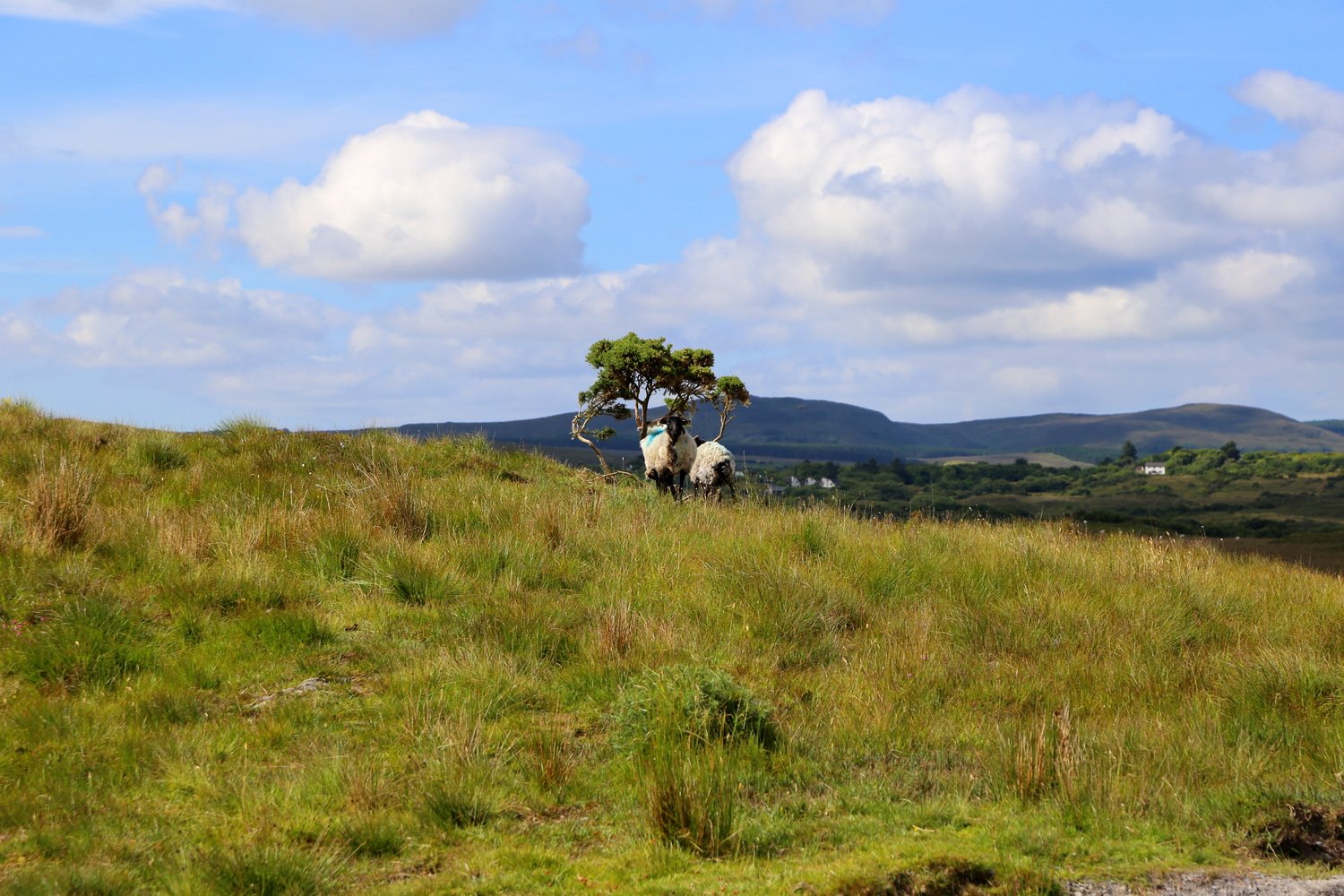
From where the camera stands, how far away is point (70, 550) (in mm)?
10391

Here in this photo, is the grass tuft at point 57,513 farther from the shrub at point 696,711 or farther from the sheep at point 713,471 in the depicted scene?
the sheep at point 713,471

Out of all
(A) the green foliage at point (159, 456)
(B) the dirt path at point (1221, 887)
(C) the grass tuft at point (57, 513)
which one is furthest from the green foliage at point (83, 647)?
(B) the dirt path at point (1221, 887)

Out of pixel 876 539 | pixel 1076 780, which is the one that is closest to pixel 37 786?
pixel 1076 780

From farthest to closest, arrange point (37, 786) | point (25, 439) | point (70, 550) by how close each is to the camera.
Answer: point (25, 439) < point (70, 550) < point (37, 786)

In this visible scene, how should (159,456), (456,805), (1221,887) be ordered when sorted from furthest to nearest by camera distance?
(159,456), (456,805), (1221,887)

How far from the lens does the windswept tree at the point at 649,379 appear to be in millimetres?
23078

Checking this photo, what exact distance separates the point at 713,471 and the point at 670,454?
0.98 m

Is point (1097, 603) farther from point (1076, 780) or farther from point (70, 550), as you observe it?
point (70, 550)

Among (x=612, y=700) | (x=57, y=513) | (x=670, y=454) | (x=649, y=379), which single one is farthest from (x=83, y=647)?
(x=649, y=379)

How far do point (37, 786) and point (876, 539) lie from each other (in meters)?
9.21

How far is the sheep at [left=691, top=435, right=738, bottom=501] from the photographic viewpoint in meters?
16.8

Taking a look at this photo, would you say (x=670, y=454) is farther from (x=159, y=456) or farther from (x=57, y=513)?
(x=57, y=513)

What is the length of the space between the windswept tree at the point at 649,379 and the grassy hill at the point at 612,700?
9.76m

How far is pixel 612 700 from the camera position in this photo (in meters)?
7.98
